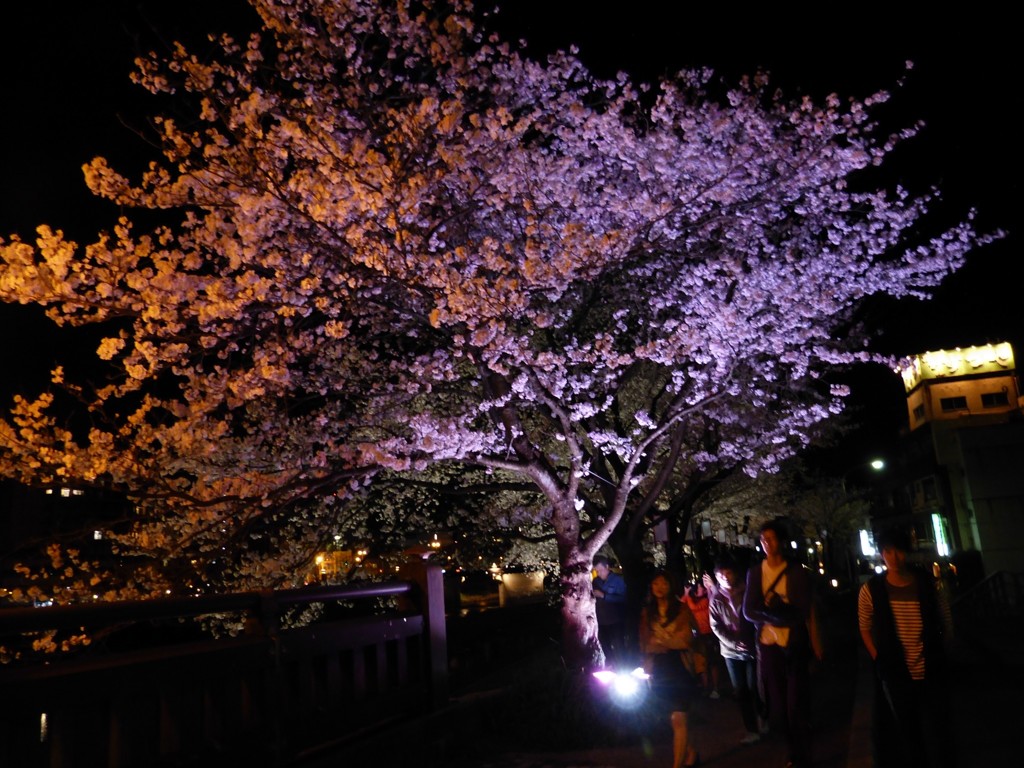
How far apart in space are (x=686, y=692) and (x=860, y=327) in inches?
453

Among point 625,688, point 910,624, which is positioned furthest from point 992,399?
point 910,624

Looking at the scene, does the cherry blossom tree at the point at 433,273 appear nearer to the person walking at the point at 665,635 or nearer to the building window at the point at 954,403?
the person walking at the point at 665,635

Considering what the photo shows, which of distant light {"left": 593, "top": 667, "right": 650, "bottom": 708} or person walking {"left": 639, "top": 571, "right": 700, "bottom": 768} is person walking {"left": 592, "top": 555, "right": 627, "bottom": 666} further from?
person walking {"left": 639, "top": 571, "right": 700, "bottom": 768}

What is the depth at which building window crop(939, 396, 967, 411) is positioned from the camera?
48.6 meters

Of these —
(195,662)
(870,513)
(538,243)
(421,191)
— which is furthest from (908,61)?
(870,513)

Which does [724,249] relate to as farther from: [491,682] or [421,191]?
[491,682]

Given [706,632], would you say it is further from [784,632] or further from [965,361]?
[965,361]

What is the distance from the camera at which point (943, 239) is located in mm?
13758

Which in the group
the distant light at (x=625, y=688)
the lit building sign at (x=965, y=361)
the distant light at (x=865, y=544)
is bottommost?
the distant light at (x=625, y=688)

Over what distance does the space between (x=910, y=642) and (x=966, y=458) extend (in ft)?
107

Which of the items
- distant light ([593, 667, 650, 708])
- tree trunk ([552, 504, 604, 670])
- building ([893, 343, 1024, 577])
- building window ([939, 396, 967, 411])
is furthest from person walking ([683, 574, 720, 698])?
building window ([939, 396, 967, 411])

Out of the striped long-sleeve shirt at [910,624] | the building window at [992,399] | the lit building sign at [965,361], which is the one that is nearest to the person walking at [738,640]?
the striped long-sleeve shirt at [910,624]

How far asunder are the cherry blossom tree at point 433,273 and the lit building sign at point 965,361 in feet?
127

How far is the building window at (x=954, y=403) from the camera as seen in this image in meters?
48.6
